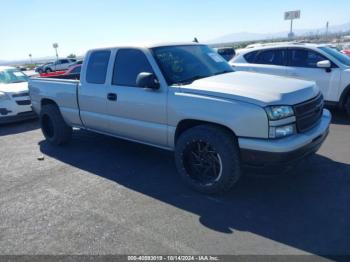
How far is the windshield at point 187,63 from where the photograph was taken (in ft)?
14.6

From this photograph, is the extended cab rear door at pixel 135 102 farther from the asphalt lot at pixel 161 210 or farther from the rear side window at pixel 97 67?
the asphalt lot at pixel 161 210

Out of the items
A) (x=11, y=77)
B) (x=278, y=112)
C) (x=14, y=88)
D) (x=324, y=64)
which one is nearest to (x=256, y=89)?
(x=278, y=112)

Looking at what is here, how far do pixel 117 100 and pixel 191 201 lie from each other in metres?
1.91

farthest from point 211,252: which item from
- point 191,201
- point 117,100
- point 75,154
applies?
point 75,154

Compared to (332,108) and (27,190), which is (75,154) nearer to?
(27,190)

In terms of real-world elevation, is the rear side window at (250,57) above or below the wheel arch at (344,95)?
above

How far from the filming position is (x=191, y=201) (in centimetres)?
402

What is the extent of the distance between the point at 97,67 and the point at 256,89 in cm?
276

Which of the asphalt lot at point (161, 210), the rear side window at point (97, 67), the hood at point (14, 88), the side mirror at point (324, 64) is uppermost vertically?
the rear side window at point (97, 67)

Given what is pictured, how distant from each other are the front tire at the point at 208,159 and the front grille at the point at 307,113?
29.9 inches

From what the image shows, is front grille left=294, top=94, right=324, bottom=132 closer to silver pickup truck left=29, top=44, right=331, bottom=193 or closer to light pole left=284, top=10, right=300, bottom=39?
silver pickup truck left=29, top=44, right=331, bottom=193

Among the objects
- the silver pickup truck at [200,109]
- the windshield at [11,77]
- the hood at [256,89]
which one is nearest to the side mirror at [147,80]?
the silver pickup truck at [200,109]

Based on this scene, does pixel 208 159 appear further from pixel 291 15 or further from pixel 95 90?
pixel 291 15

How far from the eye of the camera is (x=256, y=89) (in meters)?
3.84
